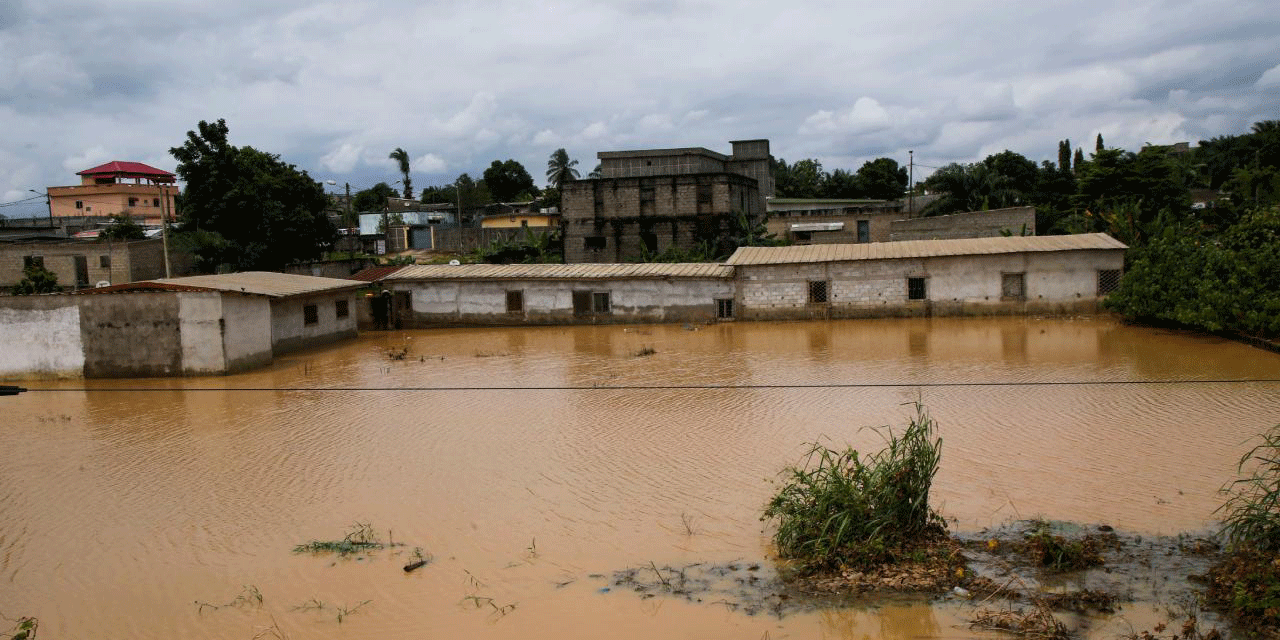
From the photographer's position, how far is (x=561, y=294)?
25.9m

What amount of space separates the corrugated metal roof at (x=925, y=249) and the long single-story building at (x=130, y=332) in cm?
1322

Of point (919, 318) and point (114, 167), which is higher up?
point (114, 167)

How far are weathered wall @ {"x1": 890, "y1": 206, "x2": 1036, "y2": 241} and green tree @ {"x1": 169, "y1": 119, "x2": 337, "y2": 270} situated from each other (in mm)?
23163

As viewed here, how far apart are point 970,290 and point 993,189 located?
16.7 m

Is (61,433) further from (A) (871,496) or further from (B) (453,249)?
(B) (453,249)

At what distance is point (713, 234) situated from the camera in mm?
34188

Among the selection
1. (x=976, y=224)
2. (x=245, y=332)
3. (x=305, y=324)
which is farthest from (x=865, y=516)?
(x=976, y=224)

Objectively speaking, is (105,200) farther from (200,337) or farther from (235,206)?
(200,337)

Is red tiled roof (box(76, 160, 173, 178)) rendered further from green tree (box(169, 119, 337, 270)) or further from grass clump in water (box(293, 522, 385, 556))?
grass clump in water (box(293, 522, 385, 556))

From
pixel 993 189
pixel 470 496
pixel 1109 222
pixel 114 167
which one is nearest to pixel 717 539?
pixel 470 496

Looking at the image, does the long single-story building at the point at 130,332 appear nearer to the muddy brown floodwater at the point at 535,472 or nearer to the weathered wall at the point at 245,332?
the weathered wall at the point at 245,332

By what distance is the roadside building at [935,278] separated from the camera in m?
23.2

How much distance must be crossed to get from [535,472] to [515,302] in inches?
640

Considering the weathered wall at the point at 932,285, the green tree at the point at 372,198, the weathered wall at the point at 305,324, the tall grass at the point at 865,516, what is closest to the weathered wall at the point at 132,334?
the weathered wall at the point at 305,324
